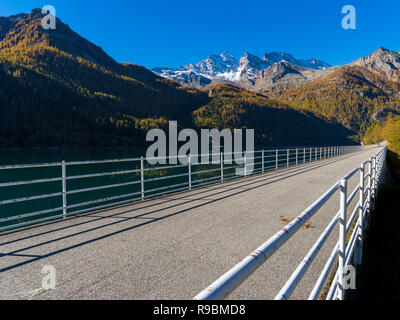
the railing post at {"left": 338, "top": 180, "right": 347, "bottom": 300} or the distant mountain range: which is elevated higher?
the distant mountain range

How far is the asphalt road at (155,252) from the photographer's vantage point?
281 centimetres

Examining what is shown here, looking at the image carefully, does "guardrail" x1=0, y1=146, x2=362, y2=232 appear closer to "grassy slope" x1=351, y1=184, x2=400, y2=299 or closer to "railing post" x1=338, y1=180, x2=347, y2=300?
"railing post" x1=338, y1=180, x2=347, y2=300

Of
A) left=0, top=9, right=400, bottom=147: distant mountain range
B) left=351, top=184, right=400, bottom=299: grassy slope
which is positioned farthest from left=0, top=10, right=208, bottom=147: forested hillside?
left=351, top=184, right=400, bottom=299: grassy slope

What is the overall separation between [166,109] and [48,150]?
262 feet

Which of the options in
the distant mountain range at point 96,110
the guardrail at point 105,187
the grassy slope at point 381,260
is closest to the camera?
the grassy slope at point 381,260

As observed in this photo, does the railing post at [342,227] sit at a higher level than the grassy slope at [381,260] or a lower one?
higher

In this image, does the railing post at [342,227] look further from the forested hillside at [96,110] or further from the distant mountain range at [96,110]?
the forested hillside at [96,110]

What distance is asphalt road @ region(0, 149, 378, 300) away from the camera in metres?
2.81

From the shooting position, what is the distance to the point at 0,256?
367 cm

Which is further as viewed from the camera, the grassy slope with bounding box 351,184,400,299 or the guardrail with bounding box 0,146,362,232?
the guardrail with bounding box 0,146,362,232

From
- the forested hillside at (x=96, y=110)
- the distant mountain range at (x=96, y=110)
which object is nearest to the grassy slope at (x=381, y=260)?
the distant mountain range at (x=96, y=110)

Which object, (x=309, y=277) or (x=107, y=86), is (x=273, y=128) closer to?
(x=107, y=86)

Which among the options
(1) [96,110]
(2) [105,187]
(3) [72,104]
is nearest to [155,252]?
(2) [105,187]

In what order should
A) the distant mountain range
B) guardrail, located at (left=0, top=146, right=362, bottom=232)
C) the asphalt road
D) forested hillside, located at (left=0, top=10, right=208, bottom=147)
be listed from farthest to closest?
the distant mountain range < forested hillside, located at (left=0, top=10, right=208, bottom=147) < guardrail, located at (left=0, top=146, right=362, bottom=232) < the asphalt road
